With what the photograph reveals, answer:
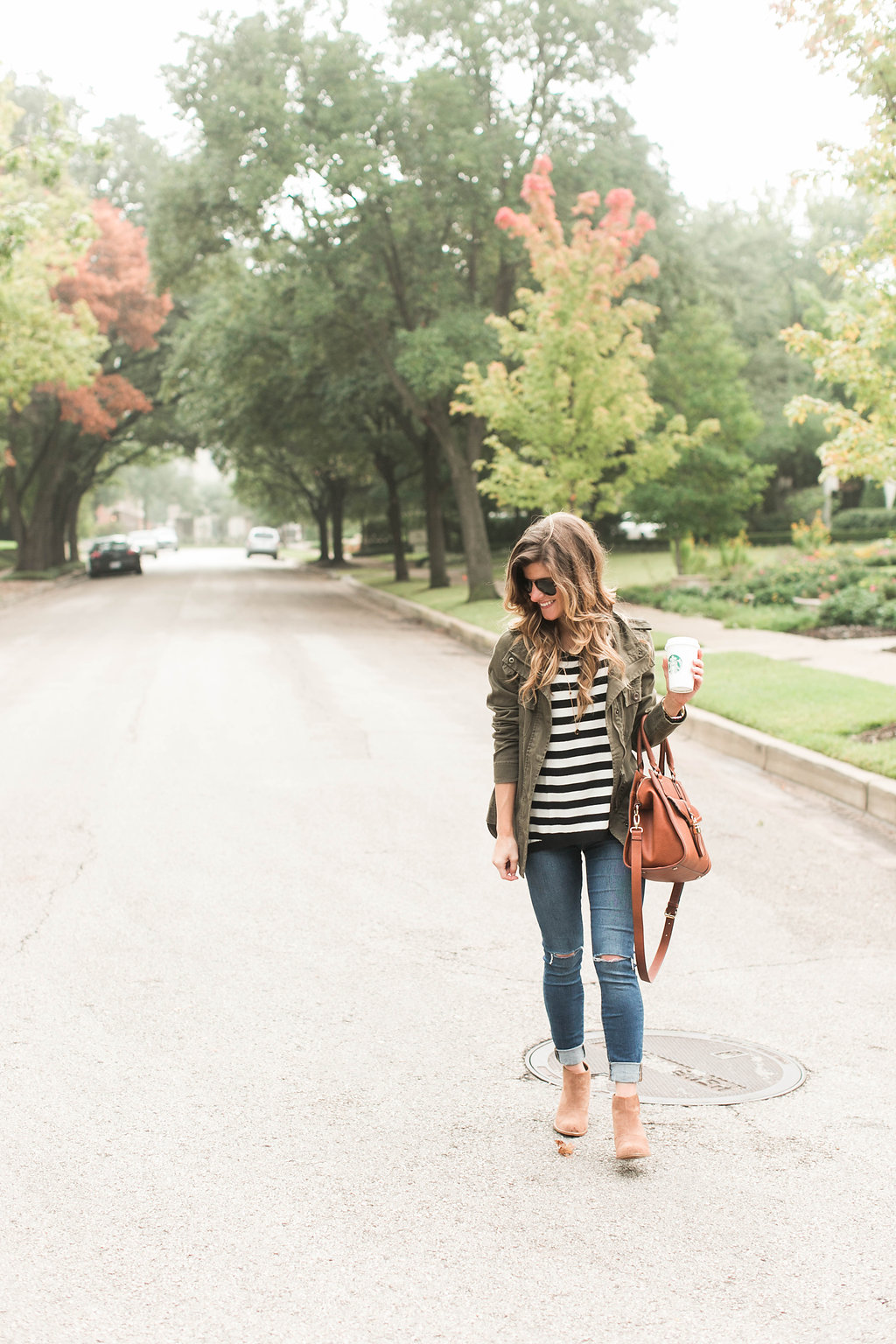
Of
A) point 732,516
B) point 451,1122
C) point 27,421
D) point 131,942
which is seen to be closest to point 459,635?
point 732,516

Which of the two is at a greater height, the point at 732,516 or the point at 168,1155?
the point at 732,516

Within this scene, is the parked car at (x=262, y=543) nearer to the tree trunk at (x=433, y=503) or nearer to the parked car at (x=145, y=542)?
the parked car at (x=145, y=542)

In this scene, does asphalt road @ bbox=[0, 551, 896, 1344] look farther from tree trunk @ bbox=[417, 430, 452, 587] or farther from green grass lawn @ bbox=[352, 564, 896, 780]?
tree trunk @ bbox=[417, 430, 452, 587]

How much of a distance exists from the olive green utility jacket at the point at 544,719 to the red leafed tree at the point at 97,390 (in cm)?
3548

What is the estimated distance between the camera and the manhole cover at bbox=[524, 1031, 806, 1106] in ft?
13.3

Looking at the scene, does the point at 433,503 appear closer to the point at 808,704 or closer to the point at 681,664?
the point at 808,704

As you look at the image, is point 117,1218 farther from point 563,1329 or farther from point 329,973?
point 329,973

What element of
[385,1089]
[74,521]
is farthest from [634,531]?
[385,1089]

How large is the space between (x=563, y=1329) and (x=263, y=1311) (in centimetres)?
65

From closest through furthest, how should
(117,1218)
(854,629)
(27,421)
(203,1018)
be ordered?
(117,1218) < (203,1018) < (854,629) < (27,421)

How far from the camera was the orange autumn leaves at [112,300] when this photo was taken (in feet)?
124

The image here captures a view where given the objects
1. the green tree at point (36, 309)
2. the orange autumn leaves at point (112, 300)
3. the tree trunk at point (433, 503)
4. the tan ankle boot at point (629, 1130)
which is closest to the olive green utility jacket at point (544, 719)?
the tan ankle boot at point (629, 1130)

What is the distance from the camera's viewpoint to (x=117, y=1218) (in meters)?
3.29

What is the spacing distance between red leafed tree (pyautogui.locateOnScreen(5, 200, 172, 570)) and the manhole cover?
35.3 m
